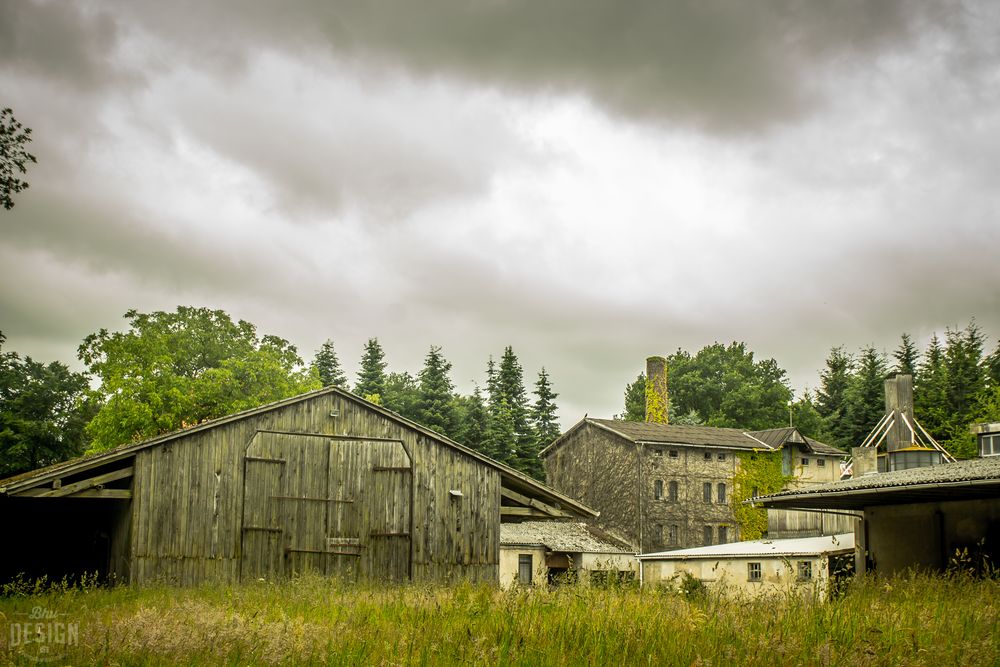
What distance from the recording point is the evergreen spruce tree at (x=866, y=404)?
67.0m

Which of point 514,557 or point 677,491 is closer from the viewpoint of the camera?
point 514,557

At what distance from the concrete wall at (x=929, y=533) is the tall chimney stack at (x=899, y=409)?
76.2ft

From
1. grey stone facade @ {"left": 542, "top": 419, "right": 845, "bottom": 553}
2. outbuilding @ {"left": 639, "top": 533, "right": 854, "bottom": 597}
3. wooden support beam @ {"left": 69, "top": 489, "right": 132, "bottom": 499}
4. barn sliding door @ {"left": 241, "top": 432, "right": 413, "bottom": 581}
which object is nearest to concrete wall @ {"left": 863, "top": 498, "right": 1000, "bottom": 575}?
outbuilding @ {"left": 639, "top": 533, "right": 854, "bottom": 597}

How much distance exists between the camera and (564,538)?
1896 inches

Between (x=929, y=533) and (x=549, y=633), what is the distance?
1821 cm

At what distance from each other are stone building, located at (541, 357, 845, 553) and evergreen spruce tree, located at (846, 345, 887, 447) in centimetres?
1141

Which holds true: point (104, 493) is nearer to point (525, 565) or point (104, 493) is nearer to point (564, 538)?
point (525, 565)

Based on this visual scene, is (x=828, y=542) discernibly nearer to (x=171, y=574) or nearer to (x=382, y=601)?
(x=171, y=574)

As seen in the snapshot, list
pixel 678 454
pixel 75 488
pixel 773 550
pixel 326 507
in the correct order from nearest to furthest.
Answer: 1. pixel 75 488
2. pixel 326 507
3. pixel 773 550
4. pixel 678 454

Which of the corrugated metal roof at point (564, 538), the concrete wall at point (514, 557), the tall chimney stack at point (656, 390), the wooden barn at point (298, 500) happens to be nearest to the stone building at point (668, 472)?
the corrugated metal roof at point (564, 538)

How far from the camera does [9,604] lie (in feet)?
42.4

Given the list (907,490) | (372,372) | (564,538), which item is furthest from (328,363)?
(907,490)

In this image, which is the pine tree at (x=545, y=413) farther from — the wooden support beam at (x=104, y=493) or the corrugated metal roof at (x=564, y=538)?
the wooden support beam at (x=104, y=493)

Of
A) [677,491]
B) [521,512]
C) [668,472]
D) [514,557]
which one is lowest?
[514,557]
